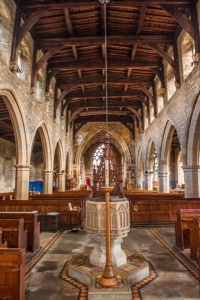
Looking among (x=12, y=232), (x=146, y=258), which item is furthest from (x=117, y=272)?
(x=12, y=232)

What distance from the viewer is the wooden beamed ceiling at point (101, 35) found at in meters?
7.31

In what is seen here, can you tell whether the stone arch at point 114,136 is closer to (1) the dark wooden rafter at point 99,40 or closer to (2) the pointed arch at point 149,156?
(2) the pointed arch at point 149,156

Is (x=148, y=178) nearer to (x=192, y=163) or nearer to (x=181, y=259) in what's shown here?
(x=192, y=163)

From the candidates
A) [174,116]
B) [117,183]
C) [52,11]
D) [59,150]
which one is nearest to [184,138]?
[174,116]

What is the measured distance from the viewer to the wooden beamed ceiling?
24.0 feet

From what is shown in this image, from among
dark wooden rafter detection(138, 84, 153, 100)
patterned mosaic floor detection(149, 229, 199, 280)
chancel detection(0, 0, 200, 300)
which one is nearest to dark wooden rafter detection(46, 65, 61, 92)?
chancel detection(0, 0, 200, 300)

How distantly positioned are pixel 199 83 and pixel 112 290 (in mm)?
6672

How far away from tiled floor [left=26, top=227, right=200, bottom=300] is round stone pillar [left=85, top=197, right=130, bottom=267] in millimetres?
612

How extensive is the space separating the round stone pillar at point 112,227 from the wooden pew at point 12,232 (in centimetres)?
124

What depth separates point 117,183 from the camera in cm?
450

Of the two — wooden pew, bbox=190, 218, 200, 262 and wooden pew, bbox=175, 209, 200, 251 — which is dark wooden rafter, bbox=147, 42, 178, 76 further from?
wooden pew, bbox=190, 218, 200, 262

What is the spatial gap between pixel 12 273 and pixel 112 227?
1.66 metres

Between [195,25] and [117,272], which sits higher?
[195,25]

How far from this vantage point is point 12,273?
2.58 m
